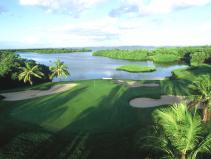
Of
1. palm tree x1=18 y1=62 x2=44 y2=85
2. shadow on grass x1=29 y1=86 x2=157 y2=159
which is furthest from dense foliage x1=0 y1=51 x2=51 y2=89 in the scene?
shadow on grass x1=29 y1=86 x2=157 y2=159

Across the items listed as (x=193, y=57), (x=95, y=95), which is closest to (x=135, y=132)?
(x=95, y=95)

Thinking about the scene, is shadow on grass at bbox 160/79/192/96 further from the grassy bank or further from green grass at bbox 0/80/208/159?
the grassy bank

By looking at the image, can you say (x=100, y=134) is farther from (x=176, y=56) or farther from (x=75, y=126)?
(x=176, y=56)

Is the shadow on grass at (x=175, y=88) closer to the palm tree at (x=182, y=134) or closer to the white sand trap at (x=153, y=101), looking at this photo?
the white sand trap at (x=153, y=101)

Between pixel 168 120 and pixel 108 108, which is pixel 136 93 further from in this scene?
pixel 168 120

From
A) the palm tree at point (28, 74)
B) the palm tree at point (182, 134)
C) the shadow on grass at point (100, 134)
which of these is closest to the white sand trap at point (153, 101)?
the shadow on grass at point (100, 134)
